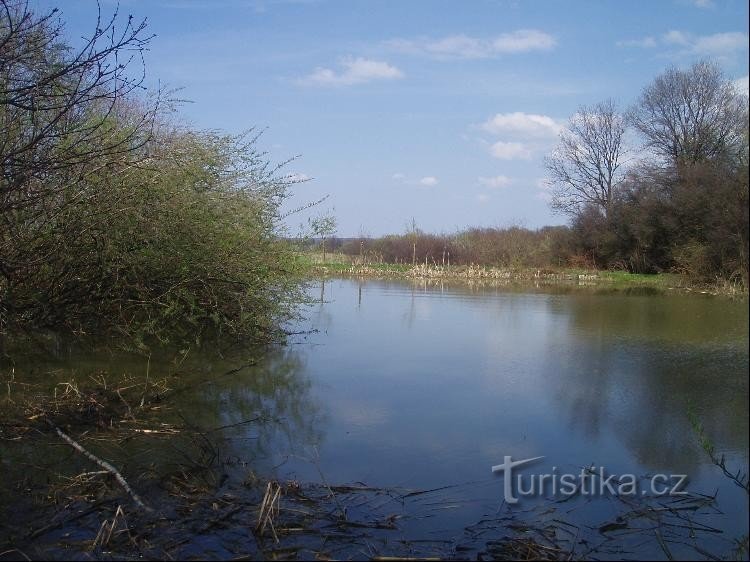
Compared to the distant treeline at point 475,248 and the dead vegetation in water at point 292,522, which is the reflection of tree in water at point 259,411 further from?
the distant treeline at point 475,248

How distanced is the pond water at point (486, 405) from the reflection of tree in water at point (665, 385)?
0.02 metres

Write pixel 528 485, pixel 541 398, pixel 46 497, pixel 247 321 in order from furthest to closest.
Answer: pixel 247 321
pixel 541 398
pixel 528 485
pixel 46 497

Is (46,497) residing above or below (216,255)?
below

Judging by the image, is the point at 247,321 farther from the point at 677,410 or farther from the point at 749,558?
the point at 749,558

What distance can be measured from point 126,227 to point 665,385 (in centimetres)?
573

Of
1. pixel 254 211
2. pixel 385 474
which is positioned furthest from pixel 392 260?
pixel 385 474

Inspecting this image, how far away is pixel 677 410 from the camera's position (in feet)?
16.9

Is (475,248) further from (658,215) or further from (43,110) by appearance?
(43,110)

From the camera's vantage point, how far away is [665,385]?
582cm

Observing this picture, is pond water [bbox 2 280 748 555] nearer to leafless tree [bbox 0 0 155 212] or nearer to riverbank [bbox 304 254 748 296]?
leafless tree [bbox 0 0 155 212]

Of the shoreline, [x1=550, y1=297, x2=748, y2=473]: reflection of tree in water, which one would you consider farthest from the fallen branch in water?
the shoreline

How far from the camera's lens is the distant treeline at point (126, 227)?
596cm

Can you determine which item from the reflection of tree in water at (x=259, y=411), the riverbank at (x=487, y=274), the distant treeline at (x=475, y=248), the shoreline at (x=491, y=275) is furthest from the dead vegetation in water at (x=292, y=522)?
the distant treeline at (x=475, y=248)

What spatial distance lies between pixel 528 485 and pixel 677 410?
1.63 m
